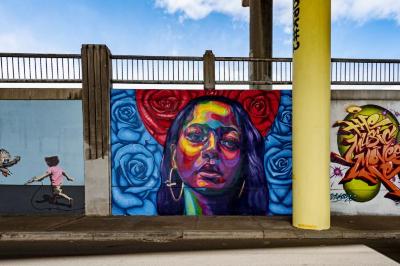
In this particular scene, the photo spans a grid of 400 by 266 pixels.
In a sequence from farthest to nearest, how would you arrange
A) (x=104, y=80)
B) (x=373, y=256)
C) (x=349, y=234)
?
1. (x=104, y=80)
2. (x=349, y=234)
3. (x=373, y=256)

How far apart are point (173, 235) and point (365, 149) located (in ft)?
19.2

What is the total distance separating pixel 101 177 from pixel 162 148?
186cm

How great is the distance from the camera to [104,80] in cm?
883

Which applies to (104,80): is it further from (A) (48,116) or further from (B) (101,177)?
(B) (101,177)

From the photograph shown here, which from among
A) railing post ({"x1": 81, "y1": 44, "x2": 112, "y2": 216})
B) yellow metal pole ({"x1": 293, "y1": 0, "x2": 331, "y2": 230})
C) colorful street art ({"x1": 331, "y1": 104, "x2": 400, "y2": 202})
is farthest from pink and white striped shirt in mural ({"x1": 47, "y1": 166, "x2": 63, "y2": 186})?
colorful street art ({"x1": 331, "y1": 104, "x2": 400, "y2": 202})

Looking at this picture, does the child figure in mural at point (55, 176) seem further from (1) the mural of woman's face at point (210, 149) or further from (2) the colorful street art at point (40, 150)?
(1) the mural of woman's face at point (210, 149)

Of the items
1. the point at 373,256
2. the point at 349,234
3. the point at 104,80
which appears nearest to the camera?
the point at 373,256

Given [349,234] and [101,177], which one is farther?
[101,177]

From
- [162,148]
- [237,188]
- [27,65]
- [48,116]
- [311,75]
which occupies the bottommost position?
[237,188]

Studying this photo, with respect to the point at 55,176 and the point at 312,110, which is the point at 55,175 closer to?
the point at 55,176

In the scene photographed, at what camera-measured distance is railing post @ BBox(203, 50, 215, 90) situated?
9.08 meters

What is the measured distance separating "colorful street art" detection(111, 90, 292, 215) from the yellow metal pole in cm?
158

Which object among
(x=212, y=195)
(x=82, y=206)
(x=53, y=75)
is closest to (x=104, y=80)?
(x=53, y=75)

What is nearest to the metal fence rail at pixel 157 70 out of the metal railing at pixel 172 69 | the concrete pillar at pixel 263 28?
the metal railing at pixel 172 69
